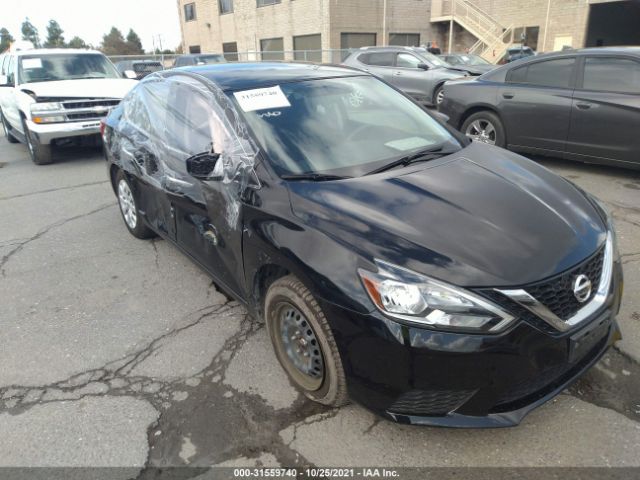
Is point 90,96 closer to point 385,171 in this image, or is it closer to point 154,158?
point 154,158

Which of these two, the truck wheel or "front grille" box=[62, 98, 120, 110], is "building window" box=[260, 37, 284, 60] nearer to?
the truck wheel

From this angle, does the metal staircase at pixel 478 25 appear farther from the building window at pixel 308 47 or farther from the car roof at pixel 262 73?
the car roof at pixel 262 73

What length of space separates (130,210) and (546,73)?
560cm

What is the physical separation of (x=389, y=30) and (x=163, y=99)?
2711cm

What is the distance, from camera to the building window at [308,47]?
26.3 meters

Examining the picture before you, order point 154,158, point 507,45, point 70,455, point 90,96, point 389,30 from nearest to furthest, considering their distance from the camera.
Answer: point 70,455 → point 154,158 → point 90,96 → point 507,45 → point 389,30

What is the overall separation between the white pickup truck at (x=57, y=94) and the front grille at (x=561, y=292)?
834 centimetres

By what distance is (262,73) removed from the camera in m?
3.39

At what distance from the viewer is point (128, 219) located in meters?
4.99

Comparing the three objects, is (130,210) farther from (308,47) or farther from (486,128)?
(308,47)

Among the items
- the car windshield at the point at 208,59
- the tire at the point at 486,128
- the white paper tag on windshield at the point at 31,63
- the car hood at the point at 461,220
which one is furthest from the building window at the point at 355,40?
the car hood at the point at 461,220

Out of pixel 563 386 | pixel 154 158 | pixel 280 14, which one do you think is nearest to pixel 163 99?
pixel 154 158

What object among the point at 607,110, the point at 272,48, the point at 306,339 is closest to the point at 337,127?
the point at 306,339

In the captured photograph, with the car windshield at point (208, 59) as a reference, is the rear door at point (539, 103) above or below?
below
